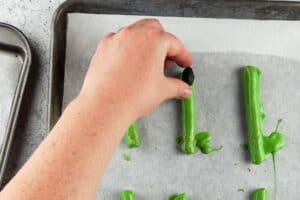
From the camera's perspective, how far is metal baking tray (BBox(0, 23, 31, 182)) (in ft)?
3.68

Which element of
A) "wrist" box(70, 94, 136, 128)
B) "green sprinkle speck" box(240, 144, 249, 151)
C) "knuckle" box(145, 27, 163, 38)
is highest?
"knuckle" box(145, 27, 163, 38)

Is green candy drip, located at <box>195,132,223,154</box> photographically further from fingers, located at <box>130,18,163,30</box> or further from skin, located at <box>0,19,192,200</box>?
fingers, located at <box>130,18,163,30</box>

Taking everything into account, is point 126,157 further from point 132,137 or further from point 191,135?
point 191,135

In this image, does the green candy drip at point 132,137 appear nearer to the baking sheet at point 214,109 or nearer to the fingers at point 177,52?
the baking sheet at point 214,109

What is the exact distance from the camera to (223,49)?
3.68 ft

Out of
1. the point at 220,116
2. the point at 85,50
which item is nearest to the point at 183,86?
the point at 220,116

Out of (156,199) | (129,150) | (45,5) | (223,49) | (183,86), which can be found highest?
(45,5)

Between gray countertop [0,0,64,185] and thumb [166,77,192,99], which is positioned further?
gray countertop [0,0,64,185]

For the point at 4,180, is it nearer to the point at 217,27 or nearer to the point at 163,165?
the point at 163,165

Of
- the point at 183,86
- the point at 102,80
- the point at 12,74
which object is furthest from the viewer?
the point at 12,74

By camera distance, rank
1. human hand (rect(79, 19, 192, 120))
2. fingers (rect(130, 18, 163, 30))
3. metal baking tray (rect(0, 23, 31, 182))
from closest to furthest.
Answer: human hand (rect(79, 19, 192, 120)), fingers (rect(130, 18, 163, 30)), metal baking tray (rect(0, 23, 31, 182))

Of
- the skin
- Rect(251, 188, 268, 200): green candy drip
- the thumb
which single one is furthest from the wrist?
Rect(251, 188, 268, 200): green candy drip

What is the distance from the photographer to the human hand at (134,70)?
2.95 feet

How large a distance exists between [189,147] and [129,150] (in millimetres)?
129
